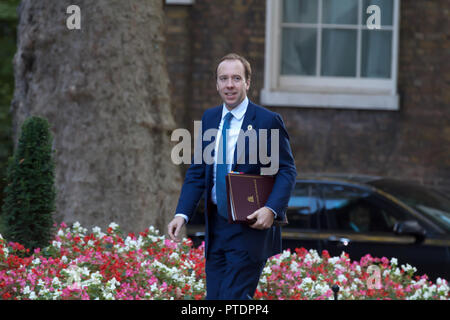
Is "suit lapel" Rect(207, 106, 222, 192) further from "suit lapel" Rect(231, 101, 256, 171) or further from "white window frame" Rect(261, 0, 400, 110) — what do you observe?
"white window frame" Rect(261, 0, 400, 110)

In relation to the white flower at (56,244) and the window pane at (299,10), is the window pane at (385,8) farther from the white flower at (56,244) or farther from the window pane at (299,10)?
the white flower at (56,244)

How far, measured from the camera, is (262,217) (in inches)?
157

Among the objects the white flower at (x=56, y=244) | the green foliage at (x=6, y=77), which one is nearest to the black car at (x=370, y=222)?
the white flower at (x=56, y=244)

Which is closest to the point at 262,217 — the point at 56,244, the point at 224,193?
the point at 224,193

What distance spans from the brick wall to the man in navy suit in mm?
7587

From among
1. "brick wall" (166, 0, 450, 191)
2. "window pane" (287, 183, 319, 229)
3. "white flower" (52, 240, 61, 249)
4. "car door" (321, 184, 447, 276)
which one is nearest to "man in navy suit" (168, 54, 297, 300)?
"white flower" (52, 240, 61, 249)

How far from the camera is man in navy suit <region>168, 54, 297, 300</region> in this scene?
13.4 feet

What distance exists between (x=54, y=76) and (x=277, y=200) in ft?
12.4

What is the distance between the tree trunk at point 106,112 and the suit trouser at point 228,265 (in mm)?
2798

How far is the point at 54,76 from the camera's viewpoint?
716 centimetres

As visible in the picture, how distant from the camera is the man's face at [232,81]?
4.12 meters

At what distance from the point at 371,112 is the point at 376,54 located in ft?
3.13

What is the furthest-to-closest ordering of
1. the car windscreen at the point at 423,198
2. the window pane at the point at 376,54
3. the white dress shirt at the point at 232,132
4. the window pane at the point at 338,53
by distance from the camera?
the window pane at the point at 338,53 < the window pane at the point at 376,54 < the car windscreen at the point at 423,198 < the white dress shirt at the point at 232,132
